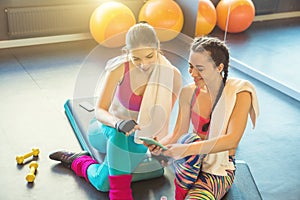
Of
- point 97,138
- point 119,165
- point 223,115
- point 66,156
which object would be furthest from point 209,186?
point 66,156

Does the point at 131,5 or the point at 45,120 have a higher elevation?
the point at 131,5

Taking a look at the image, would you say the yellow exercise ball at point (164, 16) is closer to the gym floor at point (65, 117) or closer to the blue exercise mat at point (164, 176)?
the gym floor at point (65, 117)

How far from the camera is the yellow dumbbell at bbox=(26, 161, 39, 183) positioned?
2146 millimetres

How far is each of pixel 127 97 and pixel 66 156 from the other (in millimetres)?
588

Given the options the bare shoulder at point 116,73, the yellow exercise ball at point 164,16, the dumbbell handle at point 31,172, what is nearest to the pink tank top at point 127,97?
the bare shoulder at point 116,73

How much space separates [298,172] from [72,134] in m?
1.44

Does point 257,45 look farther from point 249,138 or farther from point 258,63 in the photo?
point 249,138

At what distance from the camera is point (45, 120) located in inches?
A: 110

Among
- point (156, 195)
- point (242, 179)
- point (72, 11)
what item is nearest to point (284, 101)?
point (242, 179)

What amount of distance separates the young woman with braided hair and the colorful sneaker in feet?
2.07

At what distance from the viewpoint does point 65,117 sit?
2.84 metres

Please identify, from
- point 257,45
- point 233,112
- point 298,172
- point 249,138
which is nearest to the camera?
point 233,112

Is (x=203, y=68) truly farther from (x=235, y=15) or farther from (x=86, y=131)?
(x=235, y=15)

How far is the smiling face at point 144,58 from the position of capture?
70.4 inches
